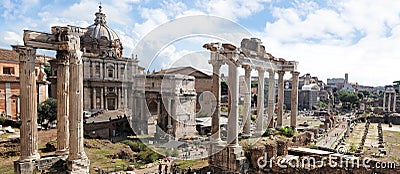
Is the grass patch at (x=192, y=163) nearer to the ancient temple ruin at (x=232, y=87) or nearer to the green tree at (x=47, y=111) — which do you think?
the ancient temple ruin at (x=232, y=87)

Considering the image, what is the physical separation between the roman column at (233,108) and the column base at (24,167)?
30.3 feet

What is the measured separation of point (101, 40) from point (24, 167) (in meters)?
28.2

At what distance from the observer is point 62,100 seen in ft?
40.7

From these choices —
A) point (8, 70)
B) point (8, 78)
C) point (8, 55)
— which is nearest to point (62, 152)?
point (8, 78)

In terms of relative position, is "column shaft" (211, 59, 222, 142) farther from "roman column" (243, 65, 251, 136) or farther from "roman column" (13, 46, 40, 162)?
"roman column" (13, 46, 40, 162)

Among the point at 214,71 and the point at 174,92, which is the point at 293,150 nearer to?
the point at 214,71

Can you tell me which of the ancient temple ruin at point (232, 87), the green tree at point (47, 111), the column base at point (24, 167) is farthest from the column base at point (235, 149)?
the green tree at point (47, 111)

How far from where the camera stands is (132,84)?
122 feet

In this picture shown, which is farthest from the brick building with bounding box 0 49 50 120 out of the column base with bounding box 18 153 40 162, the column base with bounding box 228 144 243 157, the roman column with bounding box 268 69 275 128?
the roman column with bounding box 268 69 275 128

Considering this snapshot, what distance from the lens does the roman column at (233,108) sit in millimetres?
15391

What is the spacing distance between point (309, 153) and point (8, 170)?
668 inches

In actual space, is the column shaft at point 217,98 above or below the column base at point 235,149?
above

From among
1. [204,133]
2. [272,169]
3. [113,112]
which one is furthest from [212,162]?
[113,112]

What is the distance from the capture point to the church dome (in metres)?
36.7
